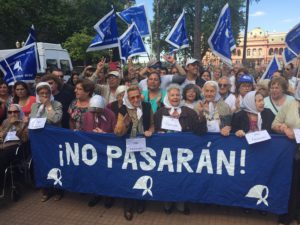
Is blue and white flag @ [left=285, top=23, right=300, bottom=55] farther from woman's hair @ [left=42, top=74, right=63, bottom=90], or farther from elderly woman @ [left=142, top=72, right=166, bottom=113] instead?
woman's hair @ [left=42, top=74, right=63, bottom=90]

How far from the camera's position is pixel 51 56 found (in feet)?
49.0

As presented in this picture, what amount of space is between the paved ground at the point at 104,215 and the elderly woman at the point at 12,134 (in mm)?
682

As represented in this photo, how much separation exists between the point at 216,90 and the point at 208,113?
1.16ft

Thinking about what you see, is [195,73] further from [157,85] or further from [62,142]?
[62,142]

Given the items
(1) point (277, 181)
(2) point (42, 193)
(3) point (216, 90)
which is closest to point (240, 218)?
(1) point (277, 181)

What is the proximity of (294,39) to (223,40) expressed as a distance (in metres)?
1.69

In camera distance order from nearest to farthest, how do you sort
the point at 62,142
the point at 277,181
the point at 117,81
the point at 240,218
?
the point at 277,181
the point at 240,218
the point at 62,142
the point at 117,81

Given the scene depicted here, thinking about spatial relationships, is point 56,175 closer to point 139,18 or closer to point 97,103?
point 97,103

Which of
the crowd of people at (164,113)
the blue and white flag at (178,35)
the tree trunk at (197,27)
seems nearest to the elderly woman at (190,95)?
the crowd of people at (164,113)

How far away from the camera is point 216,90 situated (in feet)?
14.9

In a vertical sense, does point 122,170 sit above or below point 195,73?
below

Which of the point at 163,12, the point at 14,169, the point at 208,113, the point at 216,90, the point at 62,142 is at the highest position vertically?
the point at 163,12

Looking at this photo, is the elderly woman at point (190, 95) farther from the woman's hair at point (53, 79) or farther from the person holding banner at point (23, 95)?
the person holding banner at point (23, 95)

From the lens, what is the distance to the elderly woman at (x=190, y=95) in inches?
179
